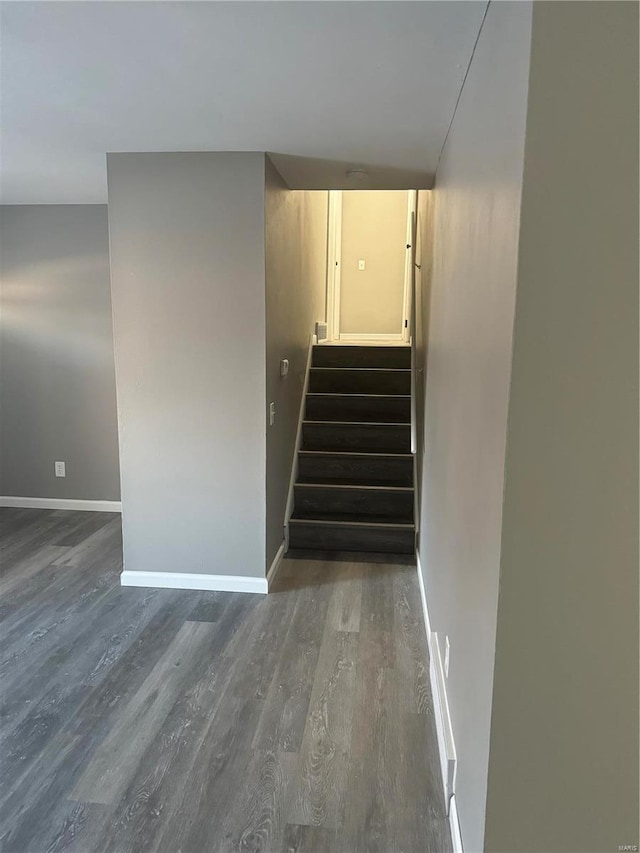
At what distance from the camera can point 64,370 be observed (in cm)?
454

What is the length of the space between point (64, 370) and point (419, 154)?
10.3 ft

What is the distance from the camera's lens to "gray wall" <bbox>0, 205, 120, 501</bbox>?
4.40 m

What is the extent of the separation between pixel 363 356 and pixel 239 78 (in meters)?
3.31

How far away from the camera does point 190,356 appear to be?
315 cm

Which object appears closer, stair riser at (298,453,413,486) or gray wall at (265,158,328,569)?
gray wall at (265,158,328,569)

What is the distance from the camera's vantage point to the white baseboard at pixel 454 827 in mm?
1563

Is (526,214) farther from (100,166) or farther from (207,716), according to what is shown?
(100,166)

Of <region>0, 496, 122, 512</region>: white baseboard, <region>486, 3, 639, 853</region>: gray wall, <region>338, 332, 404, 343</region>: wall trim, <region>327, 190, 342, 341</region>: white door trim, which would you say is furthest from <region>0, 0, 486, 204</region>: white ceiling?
<region>338, 332, 404, 343</region>: wall trim

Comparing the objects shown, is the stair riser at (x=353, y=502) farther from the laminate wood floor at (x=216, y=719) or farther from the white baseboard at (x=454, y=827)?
the white baseboard at (x=454, y=827)

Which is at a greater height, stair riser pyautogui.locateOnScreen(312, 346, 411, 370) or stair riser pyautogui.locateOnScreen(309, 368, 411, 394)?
stair riser pyautogui.locateOnScreen(312, 346, 411, 370)

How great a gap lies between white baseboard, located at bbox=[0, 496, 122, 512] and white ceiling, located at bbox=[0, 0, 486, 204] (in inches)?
101

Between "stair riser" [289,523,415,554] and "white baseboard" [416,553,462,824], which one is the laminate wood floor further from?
"stair riser" [289,523,415,554]

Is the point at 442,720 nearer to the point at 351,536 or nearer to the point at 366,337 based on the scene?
the point at 351,536

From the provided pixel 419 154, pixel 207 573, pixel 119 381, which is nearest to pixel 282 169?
pixel 419 154
